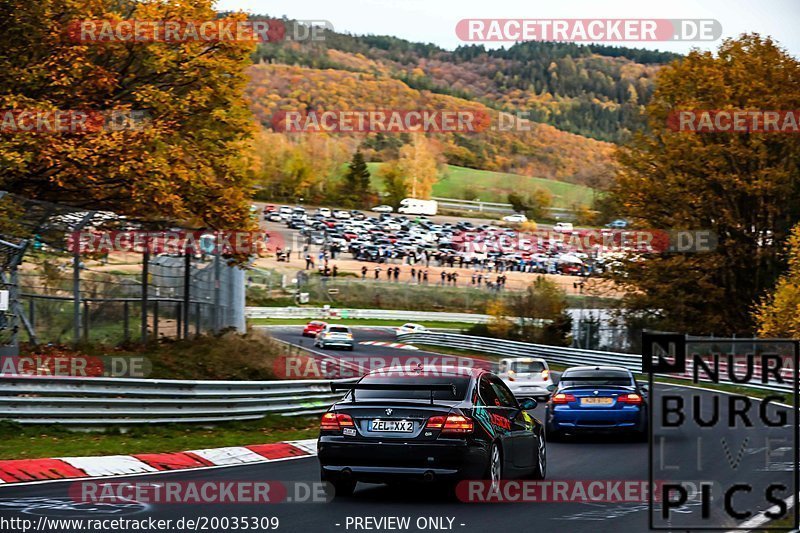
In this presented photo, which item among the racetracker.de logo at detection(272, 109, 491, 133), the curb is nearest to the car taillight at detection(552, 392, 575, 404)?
the curb

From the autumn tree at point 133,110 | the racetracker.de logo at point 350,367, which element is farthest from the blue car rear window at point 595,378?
the autumn tree at point 133,110

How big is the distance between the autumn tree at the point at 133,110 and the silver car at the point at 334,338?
3166cm

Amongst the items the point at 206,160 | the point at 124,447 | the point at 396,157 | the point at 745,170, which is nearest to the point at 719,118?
the point at 745,170

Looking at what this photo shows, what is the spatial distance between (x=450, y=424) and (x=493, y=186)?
15243 cm

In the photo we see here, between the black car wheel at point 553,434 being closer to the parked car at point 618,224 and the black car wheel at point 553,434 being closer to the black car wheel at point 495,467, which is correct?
the black car wheel at point 495,467

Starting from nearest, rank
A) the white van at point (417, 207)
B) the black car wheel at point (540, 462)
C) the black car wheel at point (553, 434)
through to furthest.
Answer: the black car wheel at point (540, 462)
the black car wheel at point (553, 434)
the white van at point (417, 207)

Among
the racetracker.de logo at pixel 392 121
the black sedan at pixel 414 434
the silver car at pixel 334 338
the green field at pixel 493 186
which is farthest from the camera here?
the green field at pixel 493 186

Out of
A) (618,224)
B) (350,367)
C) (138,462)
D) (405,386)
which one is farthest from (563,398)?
(618,224)

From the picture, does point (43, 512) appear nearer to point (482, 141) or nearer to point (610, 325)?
point (610, 325)

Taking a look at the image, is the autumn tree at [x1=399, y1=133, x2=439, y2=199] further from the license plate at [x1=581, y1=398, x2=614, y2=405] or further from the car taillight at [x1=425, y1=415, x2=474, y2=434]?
the car taillight at [x1=425, y1=415, x2=474, y2=434]

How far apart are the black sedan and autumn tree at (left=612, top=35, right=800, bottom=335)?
4176cm

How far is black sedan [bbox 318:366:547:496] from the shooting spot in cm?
1155

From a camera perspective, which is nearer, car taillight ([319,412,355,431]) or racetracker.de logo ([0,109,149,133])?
car taillight ([319,412,355,431])

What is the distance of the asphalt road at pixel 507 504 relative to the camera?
408 inches
